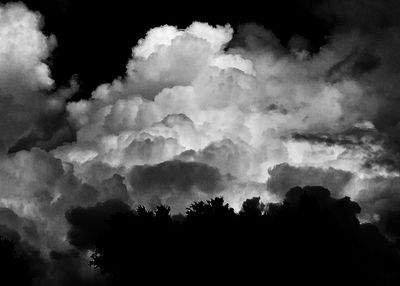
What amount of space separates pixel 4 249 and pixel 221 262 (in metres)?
20.2

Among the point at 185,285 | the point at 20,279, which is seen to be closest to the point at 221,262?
the point at 185,285

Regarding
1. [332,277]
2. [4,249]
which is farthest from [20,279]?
[332,277]

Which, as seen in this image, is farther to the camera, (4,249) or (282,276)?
(4,249)

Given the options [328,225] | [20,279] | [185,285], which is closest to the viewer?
[185,285]

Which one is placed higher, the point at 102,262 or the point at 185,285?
the point at 102,262

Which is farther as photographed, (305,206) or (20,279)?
(20,279)

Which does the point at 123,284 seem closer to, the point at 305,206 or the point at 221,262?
the point at 221,262

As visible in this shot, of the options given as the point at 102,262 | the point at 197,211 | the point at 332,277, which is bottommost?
the point at 332,277

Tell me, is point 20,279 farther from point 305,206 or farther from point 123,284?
point 305,206

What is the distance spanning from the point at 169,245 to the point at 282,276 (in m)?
8.81

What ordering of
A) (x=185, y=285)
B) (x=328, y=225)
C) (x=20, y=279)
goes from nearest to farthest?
(x=185, y=285)
(x=328, y=225)
(x=20, y=279)

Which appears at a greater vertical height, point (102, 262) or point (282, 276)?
point (102, 262)

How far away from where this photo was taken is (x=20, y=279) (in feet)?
152

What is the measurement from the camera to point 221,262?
3891 cm
